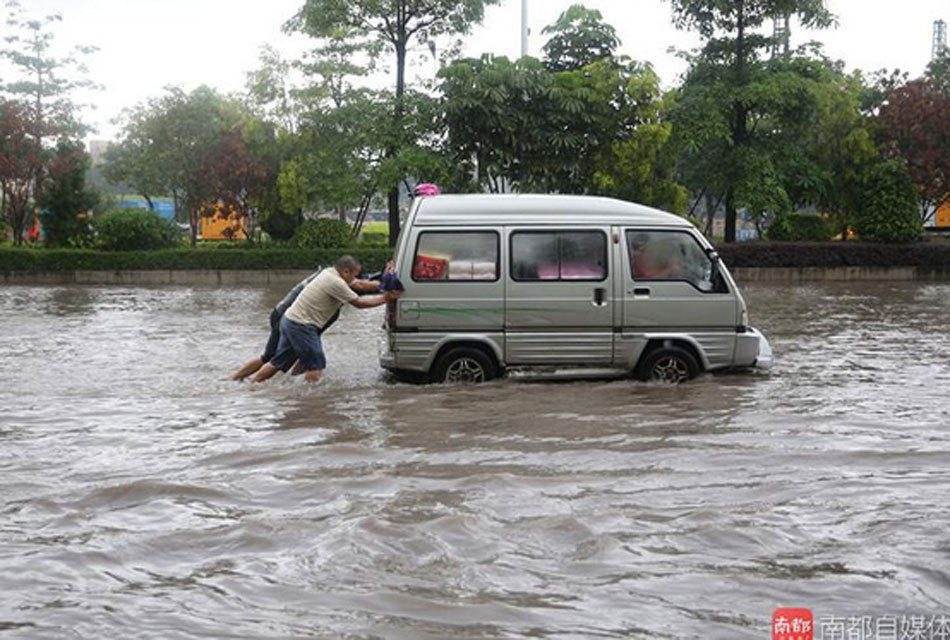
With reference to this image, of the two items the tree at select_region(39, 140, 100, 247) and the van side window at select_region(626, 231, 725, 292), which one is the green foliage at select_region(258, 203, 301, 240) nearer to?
the tree at select_region(39, 140, 100, 247)

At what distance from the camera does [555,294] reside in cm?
1220

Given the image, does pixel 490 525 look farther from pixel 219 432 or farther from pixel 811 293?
pixel 811 293

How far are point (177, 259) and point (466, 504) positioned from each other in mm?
27923

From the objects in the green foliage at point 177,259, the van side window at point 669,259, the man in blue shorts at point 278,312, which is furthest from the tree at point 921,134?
the man in blue shorts at point 278,312

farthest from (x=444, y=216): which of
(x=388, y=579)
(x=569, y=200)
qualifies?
(x=388, y=579)

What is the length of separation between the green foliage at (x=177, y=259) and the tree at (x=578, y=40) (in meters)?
8.77

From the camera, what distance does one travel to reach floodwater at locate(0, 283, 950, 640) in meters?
5.61

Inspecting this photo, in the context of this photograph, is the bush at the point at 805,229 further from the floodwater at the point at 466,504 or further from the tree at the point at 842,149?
the floodwater at the point at 466,504

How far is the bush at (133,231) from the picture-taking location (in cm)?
3472

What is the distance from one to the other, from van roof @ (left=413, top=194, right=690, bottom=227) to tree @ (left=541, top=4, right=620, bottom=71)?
951 inches

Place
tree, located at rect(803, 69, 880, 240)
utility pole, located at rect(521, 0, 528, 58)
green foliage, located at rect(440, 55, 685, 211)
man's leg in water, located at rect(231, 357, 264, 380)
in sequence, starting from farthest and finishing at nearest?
tree, located at rect(803, 69, 880, 240) → utility pole, located at rect(521, 0, 528, 58) → green foliage, located at rect(440, 55, 685, 211) → man's leg in water, located at rect(231, 357, 264, 380)

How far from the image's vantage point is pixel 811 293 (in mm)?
28281

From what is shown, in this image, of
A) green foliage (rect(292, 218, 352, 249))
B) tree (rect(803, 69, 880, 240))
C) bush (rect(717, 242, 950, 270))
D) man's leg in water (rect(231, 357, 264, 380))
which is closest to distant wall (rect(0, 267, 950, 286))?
bush (rect(717, 242, 950, 270))

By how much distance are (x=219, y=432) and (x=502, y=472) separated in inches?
120
